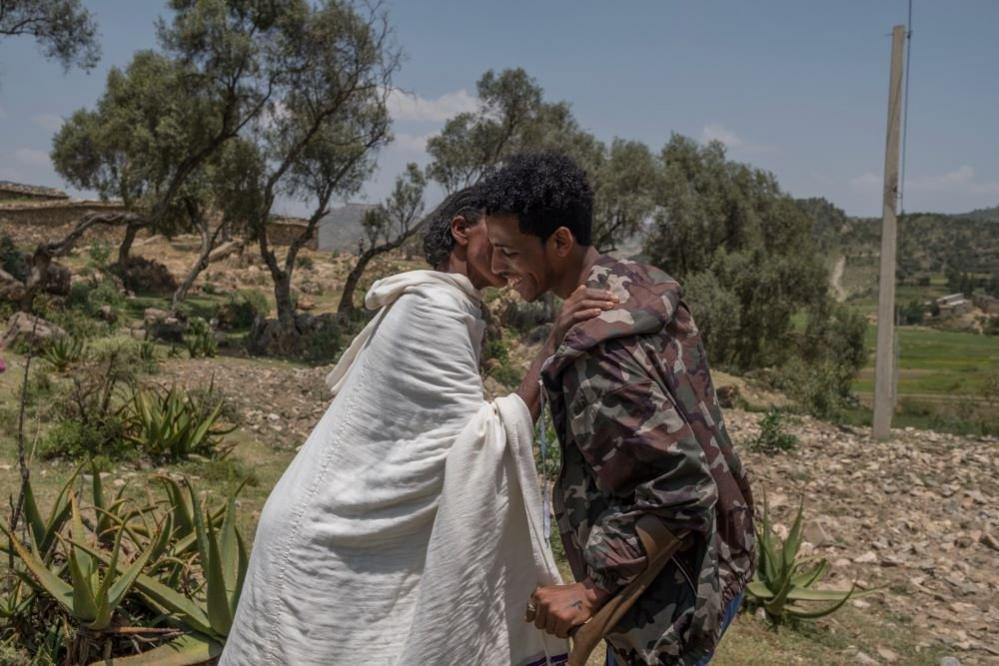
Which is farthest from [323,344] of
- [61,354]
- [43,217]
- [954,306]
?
[954,306]

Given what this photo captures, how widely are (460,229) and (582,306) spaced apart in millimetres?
448

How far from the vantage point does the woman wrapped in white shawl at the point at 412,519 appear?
5.58 feet

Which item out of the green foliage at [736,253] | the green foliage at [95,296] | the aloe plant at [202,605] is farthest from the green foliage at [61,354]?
the green foliage at [736,253]

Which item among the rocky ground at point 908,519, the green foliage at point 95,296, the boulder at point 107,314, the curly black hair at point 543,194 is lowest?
the rocky ground at point 908,519

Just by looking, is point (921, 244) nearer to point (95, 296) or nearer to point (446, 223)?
point (95, 296)

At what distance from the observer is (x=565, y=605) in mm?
1642

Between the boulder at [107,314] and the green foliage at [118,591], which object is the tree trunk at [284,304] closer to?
the boulder at [107,314]

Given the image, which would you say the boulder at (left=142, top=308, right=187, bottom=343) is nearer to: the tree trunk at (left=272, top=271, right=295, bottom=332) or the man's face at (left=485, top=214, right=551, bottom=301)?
the tree trunk at (left=272, top=271, right=295, bottom=332)

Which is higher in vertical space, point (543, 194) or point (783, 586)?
point (543, 194)

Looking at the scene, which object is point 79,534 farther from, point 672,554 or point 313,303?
point 313,303

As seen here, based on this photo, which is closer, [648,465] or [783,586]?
[648,465]

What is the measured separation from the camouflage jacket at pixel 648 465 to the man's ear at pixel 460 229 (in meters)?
0.37

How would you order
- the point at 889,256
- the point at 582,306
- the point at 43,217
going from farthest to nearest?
the point at 43,217, the point at 889,256, the point at 582,306

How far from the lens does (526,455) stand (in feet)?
5.67
